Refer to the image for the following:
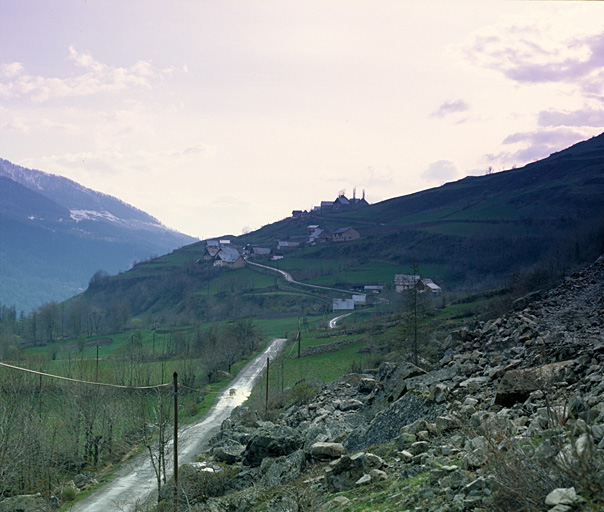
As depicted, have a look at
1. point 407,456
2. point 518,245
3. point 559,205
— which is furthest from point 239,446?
point 559,205

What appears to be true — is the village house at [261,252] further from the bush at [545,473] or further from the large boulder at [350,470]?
the bush at [545,473]

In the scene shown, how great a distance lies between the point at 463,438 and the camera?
13828 mm

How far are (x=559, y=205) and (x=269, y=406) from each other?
541ft

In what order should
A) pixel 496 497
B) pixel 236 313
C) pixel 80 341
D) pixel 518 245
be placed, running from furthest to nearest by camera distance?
1. pixel 518 245
2. pixel 236 313
3. pixel 80 341
4. pixel 496 497

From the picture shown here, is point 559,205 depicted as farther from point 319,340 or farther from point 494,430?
point 494,430

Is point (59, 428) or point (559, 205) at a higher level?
point (559, 205)

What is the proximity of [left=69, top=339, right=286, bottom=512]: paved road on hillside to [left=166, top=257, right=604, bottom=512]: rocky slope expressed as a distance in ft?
12.2

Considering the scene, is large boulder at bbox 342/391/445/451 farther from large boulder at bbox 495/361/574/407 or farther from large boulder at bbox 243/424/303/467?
large boulder at bbox 495/361/574/407

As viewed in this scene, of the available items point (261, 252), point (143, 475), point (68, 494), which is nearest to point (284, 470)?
point (143, 475)

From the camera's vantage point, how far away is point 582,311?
28.3 metres

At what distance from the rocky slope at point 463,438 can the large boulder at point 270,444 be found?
0.20ft

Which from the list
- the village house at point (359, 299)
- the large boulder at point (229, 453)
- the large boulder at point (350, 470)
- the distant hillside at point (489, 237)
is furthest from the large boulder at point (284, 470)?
the distant hillside at point (489, 237)

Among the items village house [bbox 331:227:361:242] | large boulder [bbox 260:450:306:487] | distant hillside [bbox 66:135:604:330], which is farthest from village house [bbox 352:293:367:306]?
large boulder [bbox 260:450:306:487]

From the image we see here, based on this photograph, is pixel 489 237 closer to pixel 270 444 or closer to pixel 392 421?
pixel 270 444
